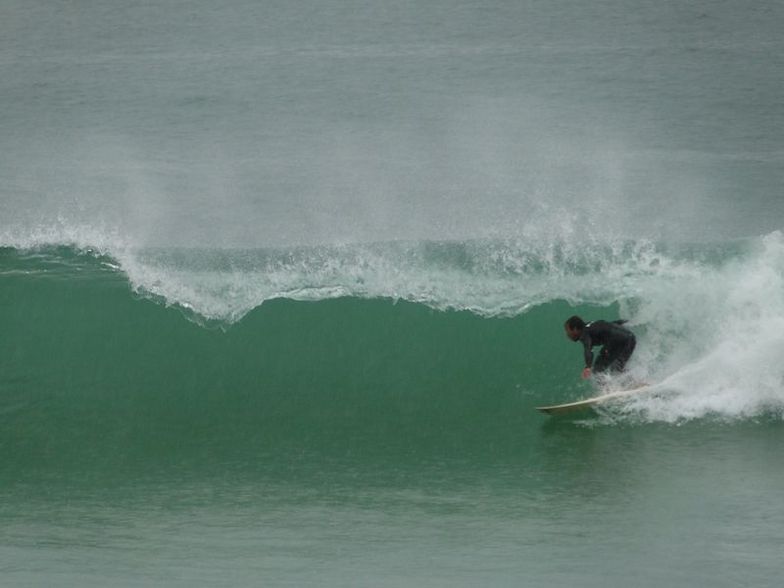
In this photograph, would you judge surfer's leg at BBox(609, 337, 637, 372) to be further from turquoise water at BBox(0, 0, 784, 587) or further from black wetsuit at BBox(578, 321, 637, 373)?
turquoise water at BBox(0, 0, 784, 587)

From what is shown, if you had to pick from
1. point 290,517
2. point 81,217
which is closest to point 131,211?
point 81,217

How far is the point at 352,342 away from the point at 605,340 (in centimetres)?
297

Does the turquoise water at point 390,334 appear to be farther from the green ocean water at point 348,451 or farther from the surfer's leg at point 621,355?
the surfer's leg at point 621,355

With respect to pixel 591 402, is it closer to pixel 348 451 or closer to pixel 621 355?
pixel 621 355

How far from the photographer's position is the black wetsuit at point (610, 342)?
11.5m

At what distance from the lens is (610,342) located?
38.2 feet

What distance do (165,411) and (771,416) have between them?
18.5 feet

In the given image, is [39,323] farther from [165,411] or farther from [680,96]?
[680,96]

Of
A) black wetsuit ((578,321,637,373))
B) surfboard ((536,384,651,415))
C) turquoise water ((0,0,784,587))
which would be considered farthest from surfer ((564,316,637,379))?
turquoise water ((0,0,784,587))

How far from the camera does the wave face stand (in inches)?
464

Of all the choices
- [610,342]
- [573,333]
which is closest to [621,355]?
[610,342]

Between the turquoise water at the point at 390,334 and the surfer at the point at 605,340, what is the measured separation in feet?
1.32

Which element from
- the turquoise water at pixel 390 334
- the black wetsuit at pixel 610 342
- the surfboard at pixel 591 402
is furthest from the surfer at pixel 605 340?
the turquoise water at pixel 390 334

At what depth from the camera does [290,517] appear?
10.1 m
